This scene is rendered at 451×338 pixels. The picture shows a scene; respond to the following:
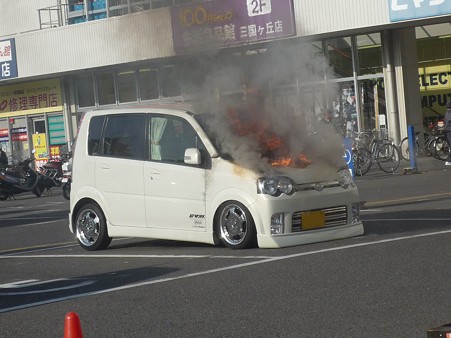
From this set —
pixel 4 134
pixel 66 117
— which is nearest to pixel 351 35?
pixel 66 117

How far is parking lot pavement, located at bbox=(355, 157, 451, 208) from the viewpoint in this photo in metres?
18.6

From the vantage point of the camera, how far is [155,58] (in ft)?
54.6

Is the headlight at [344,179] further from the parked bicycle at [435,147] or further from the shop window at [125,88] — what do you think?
the shop window at [125,88]

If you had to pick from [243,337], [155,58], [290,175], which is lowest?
[243,337]

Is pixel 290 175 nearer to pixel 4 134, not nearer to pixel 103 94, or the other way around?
pixel 103 94

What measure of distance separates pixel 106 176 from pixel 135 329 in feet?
18.4

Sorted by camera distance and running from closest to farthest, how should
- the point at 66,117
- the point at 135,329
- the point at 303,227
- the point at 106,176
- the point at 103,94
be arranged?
the point at 135,329 < the point at 303,227 < the point at 106,176 < the point at 103,94 < the point at 66,117

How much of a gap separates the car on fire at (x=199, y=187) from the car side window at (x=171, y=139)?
0.01m

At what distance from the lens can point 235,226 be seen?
12.3 meters

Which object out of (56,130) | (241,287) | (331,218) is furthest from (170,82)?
(56,130)

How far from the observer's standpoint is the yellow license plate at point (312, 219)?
12.1 m

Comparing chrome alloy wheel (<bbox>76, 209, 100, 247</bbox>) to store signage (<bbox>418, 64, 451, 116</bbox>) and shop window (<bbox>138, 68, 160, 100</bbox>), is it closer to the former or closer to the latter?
shop window (<bbox>138, 68, 160, 100</bbox>)

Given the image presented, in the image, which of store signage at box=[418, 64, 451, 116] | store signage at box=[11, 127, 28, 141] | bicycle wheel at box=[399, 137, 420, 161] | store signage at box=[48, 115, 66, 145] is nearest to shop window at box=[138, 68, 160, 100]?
bicycle wheel at box=[399, 137, 420, 161]

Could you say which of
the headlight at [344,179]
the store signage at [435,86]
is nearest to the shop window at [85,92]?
the store signage at [435,86]
